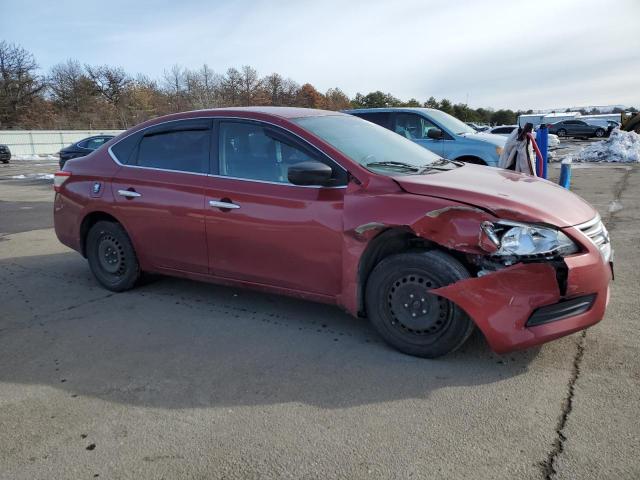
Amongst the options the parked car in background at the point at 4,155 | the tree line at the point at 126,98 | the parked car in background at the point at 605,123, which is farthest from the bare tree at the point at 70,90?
the parked car in background at the point at 605,123

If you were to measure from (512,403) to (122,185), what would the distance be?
3.81m

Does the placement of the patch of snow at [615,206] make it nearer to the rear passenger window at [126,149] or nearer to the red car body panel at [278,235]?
the red car body panel at [278,235]

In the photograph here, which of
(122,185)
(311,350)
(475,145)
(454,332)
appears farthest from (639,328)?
(475,145)

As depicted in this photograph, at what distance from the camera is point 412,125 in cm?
956

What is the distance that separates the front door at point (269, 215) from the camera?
12.1 ft

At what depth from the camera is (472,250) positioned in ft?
10.4

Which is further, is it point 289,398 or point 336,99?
point 336,99

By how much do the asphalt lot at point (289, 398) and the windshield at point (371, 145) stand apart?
130 cm

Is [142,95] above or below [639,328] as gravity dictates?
above

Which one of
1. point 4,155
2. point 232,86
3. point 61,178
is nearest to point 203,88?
point 232,86

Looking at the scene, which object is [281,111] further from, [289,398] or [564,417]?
[564,417]

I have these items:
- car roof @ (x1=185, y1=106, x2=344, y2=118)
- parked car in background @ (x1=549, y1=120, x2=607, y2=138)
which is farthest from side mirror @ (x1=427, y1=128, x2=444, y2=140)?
parked car in background @ (x1=549, y1=120, x2=607, y2=138)

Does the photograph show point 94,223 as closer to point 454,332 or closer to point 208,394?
point 208,394

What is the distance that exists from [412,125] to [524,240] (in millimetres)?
6814
